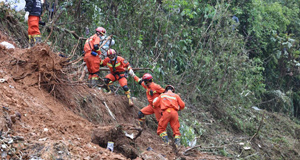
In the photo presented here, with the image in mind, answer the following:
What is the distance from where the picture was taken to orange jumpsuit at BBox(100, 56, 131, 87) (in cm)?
920

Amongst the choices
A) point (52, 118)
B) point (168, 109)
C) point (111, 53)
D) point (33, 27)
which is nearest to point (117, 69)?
point (111, 53)

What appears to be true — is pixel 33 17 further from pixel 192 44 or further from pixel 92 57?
pixel 192 44

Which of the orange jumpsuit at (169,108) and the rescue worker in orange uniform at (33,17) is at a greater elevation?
the rescue worker in orange uniform at (33,17)

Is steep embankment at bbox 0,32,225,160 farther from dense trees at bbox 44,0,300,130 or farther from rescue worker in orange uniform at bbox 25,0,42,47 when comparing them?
dense trees at bbox 44,0,300,130

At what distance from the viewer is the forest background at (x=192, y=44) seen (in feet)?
37.5

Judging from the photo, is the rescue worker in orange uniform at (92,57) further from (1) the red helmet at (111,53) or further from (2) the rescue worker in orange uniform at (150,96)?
(2) the rescue worker in orange uniform at (150,96)

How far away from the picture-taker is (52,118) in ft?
18.0

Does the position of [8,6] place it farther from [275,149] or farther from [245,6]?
[245,6]

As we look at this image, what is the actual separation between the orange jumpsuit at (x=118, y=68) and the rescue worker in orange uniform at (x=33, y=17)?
188 cm

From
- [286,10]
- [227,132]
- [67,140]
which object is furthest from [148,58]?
[286,10]

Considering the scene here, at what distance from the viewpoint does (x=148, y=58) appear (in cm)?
1217

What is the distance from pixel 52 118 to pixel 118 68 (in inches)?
155

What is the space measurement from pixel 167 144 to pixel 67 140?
12.1 ft

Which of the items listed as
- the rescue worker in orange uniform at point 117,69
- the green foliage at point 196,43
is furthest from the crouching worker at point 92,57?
the green foliage at point 196,43
